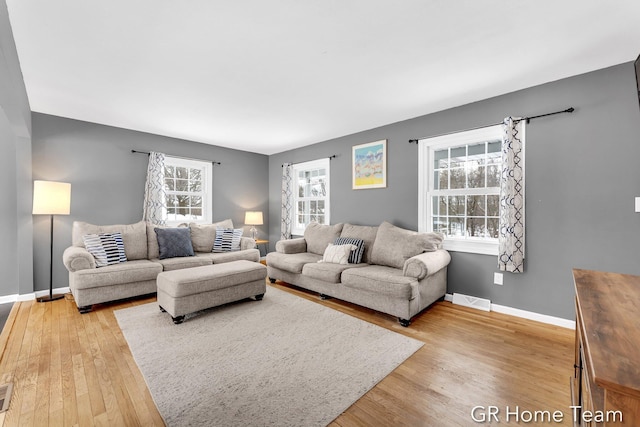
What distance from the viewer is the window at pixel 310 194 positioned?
521 cm

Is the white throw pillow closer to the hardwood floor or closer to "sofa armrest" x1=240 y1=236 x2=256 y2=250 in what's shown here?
the hardwood floor

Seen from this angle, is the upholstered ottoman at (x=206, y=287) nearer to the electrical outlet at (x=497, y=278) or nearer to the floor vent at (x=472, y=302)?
the floor vent at (x=472, y=302)

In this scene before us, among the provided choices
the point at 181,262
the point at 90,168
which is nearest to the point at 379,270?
the point at 181,262

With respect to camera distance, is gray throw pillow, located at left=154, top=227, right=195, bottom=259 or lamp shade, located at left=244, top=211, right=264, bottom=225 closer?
gray throw pillow, located at left=154, top=227, right=195, bottom=259

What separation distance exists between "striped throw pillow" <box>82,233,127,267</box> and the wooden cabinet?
14.1ft

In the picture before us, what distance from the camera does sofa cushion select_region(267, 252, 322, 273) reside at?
386cm

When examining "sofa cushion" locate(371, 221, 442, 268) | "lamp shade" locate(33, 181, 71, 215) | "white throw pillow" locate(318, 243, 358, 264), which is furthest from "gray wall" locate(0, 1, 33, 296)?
"sofa cushion" locate(371, 221, 442, 268)

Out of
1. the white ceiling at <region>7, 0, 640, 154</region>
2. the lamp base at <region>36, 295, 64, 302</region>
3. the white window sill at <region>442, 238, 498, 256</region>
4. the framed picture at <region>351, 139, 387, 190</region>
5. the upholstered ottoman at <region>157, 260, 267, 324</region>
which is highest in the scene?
the white ceiling at <region>7, 0, 640, 154</region>

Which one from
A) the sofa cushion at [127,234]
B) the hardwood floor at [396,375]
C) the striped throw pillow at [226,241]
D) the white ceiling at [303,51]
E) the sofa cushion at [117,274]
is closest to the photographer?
the hardwood floor at [396,375]

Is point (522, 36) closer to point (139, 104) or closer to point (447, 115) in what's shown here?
point (447, 115)

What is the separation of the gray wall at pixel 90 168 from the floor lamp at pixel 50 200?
0.39 metres

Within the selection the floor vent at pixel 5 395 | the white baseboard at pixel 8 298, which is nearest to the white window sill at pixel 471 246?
the floor vent at pixel 5 395

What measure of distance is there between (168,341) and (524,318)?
350 centimetres

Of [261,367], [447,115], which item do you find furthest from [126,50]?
[447,115]
